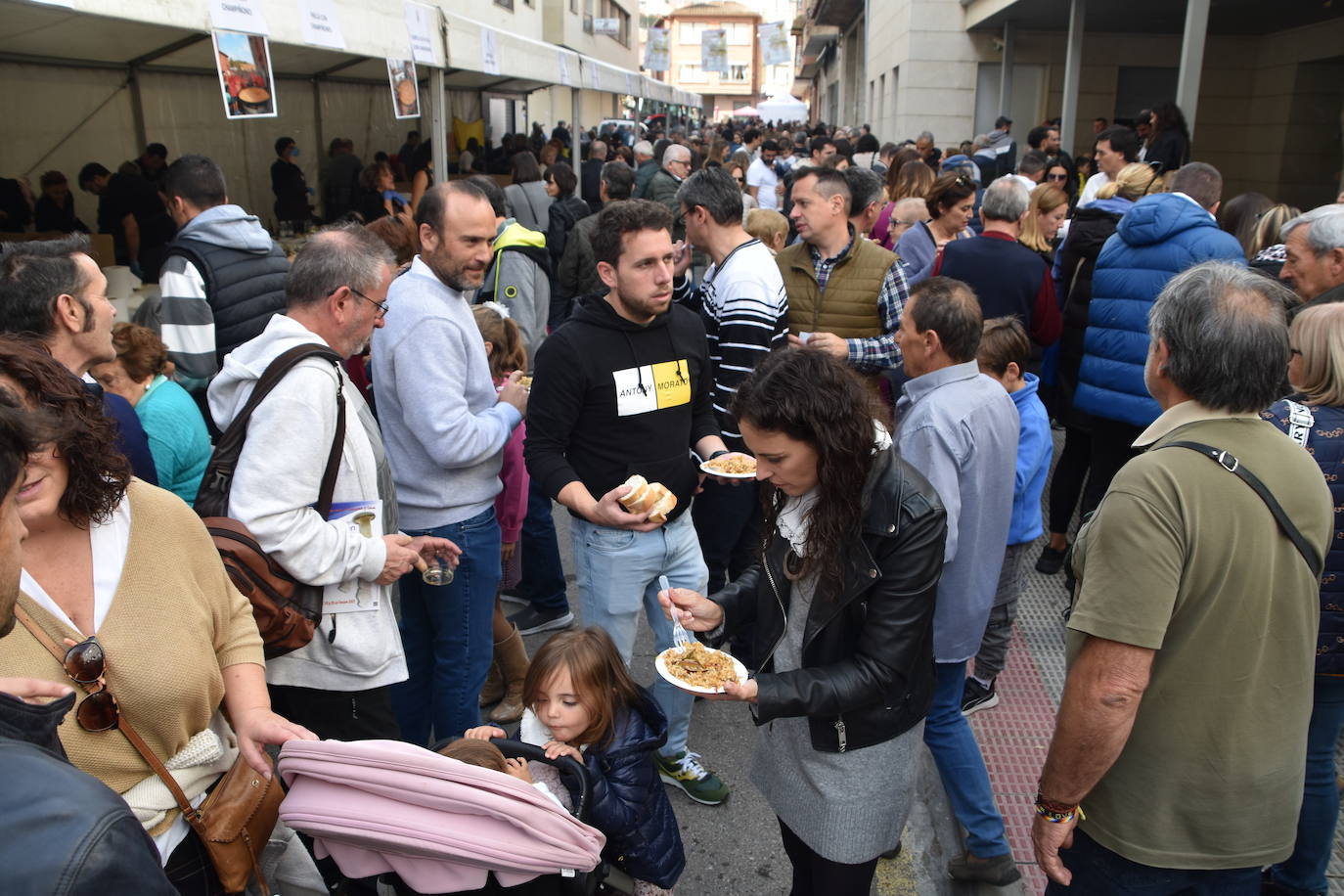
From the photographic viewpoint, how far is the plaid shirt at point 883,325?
14.0 ft

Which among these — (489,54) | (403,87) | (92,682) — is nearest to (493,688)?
(92,682)

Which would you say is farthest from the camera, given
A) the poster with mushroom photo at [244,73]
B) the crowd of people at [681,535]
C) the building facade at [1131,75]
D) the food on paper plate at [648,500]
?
the building facade at [1131,75]

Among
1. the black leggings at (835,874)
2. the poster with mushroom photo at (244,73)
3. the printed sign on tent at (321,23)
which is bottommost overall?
the black leggings at (835,874)

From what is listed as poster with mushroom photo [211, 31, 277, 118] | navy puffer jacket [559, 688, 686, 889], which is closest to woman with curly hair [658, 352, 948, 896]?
navy puffer jacket [559, 688, 686, 889]

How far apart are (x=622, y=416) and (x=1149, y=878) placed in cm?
203

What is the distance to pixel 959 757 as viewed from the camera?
298 cm

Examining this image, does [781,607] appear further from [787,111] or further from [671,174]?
[787,111]

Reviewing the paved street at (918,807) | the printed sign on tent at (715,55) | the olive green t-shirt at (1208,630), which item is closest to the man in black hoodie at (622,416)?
the paved street at (918,807)

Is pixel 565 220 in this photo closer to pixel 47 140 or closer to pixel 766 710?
pixel 47 140

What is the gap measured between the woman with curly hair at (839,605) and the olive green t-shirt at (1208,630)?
1.27 feet

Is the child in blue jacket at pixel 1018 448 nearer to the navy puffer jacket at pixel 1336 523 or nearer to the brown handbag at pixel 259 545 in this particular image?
the navy puffer jacket at pixel 1336 523

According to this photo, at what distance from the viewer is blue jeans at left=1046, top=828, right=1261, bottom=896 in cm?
199

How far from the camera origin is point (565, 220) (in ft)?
26.8

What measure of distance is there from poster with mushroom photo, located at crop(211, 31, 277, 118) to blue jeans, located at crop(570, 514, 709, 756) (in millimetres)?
3374
